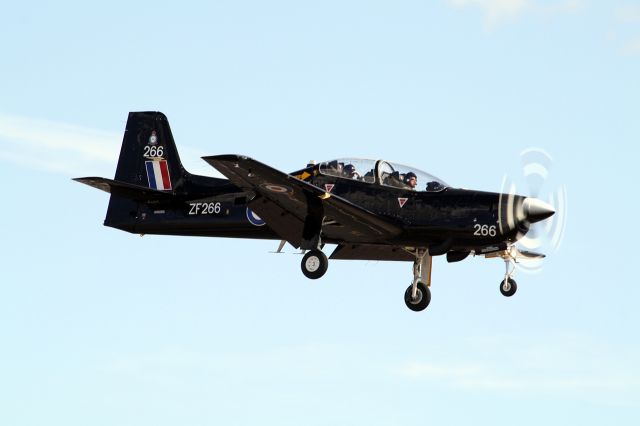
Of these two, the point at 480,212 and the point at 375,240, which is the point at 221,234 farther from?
the point at 480,212

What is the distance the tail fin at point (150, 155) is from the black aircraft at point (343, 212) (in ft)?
1.19

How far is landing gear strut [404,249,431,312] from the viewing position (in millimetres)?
29875

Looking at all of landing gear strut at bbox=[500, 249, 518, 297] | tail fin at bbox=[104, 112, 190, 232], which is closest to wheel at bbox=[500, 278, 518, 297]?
landing gear strut at bbox=[500, 249, 518, 297]

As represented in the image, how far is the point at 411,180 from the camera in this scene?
97.3ft

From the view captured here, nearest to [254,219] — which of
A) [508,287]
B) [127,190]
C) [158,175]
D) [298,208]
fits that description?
[298,208]

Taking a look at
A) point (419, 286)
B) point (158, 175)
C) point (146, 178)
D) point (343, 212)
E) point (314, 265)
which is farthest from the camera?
point (146, 178)

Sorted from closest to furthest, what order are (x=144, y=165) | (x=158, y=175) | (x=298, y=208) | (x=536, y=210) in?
(x=536, y=210), (x=298, y=208), (x=158, y=175), (x=144, y=165)

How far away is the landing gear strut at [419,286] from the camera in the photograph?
29.9m

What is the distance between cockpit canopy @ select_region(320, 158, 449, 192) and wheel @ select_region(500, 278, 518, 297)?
3644 millimetres

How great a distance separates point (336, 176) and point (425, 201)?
6.94 ft

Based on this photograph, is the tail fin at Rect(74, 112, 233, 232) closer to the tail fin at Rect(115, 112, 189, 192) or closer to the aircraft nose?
the tail fin at Rect(115, 112, 189, 192)

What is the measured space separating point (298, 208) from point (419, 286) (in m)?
3.26

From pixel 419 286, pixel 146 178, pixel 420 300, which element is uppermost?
pixel 146 178

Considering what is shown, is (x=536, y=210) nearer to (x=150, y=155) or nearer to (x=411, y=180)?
(x=411, y=180)
